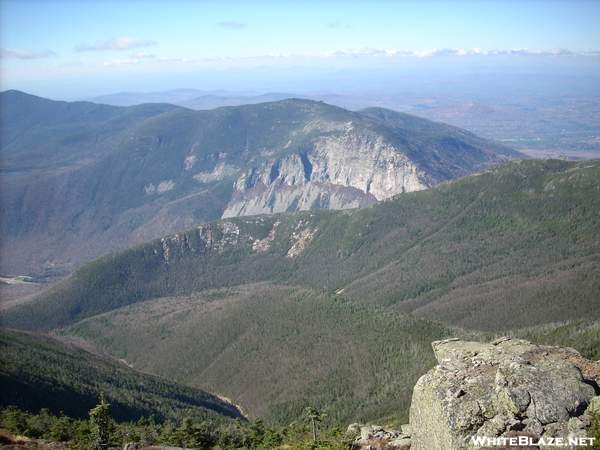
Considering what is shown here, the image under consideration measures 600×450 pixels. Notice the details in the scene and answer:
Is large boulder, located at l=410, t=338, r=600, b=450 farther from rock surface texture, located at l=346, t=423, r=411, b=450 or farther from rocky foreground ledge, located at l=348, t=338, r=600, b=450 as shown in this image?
rock surface texture, located at l=346, t=423, r=411, b=450

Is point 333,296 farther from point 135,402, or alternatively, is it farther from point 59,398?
point 59,398

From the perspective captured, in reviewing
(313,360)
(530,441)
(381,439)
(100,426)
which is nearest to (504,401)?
(530,441)

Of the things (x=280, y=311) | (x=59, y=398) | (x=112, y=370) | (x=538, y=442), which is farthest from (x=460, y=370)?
(x=280, y=311)

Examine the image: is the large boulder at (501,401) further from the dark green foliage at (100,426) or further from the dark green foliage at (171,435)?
the dark green foliage at (100,426)

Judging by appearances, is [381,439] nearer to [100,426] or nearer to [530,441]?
[530,441]

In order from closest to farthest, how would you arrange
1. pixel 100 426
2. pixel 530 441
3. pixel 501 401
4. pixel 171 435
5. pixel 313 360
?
pixel 530 441
pixel 501 401
pixel 100 426
pixel 171 435
pixel 313 360

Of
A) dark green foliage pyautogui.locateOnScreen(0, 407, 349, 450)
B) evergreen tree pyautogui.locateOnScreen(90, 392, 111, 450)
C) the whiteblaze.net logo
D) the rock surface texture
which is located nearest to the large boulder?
the whiteblaze.net logo
